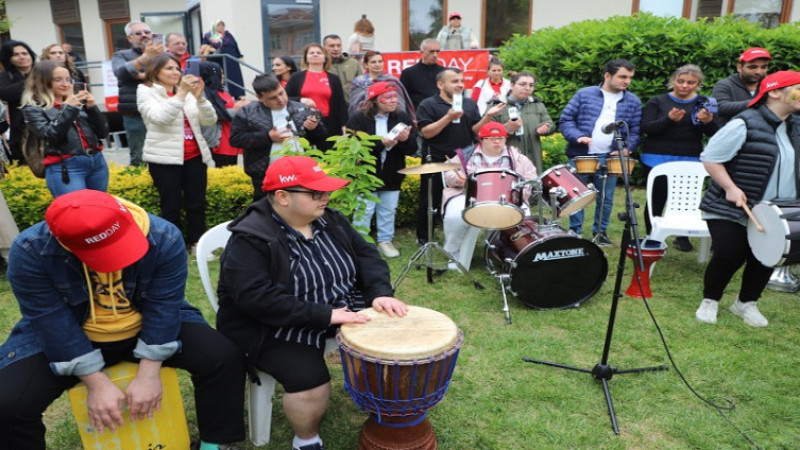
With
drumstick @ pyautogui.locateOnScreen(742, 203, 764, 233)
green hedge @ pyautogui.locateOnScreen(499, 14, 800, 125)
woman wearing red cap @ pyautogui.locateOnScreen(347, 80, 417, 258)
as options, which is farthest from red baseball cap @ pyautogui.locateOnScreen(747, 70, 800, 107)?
green hedge @ pyautogui.locateOnScreen(499, 14, 800, 125)

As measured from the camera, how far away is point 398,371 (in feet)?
7.79

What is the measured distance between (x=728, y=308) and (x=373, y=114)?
11.7 feet

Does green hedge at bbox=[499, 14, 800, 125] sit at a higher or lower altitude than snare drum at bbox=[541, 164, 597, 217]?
higher

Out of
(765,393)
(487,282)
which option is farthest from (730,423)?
(487,282)

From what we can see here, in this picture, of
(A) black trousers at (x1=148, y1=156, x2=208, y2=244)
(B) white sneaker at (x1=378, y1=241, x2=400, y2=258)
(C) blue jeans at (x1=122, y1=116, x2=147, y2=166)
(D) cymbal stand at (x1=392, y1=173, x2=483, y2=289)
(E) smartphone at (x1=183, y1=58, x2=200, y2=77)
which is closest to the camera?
(D) cymbal stand at (x1=392, y1=173, x2=483, y2=289)

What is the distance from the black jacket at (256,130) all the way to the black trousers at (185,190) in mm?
536

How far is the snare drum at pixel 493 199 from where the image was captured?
14.2 feet

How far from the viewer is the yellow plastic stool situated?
2.39 metres

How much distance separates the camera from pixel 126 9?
1459 cm

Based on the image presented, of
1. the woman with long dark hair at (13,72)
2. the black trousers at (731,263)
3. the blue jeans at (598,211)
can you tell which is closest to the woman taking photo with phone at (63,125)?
the woman with long dark hair at (13,72)

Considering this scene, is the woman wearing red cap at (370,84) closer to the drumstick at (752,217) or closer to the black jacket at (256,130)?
the black jacket at (256,130)

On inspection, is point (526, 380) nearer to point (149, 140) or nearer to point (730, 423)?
point (730, 423)

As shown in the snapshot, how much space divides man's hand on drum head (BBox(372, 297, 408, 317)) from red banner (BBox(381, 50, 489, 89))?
704 cm

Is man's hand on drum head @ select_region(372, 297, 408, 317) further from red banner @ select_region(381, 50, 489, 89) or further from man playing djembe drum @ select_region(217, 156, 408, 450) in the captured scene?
red banner @ select_region(381, 50, 489, 89)
